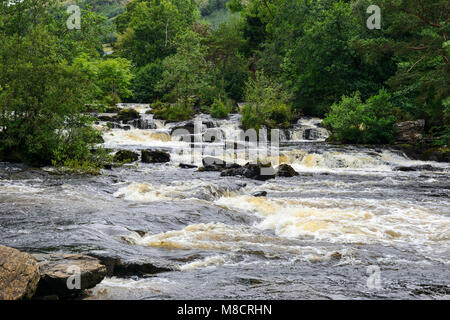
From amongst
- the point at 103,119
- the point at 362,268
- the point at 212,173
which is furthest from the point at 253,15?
the point at 362,268

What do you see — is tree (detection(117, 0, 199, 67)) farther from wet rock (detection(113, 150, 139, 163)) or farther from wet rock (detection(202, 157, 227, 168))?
wet rock (detection(202, 157, 227, 168))

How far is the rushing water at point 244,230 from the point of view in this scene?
571cm

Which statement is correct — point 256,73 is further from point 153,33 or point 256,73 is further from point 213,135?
point 153,33

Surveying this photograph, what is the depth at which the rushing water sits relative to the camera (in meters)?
5.71

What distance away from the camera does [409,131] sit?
2511cm

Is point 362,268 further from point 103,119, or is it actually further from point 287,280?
point 103,119

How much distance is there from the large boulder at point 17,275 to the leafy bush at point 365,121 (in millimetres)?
23477

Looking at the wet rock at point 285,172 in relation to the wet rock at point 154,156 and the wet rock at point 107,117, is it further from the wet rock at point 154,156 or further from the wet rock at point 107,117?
the wet rock at point 107,117

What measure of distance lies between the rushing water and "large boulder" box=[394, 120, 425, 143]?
8467mm

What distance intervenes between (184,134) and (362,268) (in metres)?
22.7

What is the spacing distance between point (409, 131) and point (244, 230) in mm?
19642

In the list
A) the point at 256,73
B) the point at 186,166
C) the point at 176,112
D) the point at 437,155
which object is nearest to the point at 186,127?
the point at 176,112

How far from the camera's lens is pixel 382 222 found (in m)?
9.57

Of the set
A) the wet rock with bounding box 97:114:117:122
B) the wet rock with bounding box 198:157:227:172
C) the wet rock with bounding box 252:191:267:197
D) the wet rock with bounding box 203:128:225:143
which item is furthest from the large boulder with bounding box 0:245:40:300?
the wet rock with bounding box 97:114:117:122
